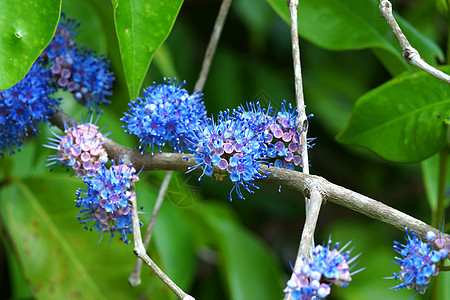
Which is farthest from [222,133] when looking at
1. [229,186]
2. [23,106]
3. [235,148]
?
[229,186]

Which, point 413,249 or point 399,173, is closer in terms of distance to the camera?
point 413,249

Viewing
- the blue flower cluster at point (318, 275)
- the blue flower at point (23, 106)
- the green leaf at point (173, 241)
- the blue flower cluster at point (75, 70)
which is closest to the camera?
the blue flower cluster at point (318, 275)

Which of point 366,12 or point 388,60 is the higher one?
point 366,12

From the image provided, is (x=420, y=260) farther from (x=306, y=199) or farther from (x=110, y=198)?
(x=110, y=198)

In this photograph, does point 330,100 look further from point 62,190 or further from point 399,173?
point 62,190

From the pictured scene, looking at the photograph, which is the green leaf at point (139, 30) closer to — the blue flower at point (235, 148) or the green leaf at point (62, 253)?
the blue flower at point (235, 148)

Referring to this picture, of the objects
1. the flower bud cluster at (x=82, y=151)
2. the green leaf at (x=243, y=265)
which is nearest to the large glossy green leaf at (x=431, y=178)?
Answer: the green leaf at (x=243, y=265)

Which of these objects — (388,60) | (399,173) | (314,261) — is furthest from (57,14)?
(399,173)

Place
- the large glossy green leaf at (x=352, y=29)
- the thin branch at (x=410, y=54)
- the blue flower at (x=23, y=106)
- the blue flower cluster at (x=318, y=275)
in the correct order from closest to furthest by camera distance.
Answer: the blue flower cluster at (x=318, y=275), the thin branch at (x=410, y=54), the blue flower at (x=23, y=106), the large glossy green leaf at (x=352, y=29)
